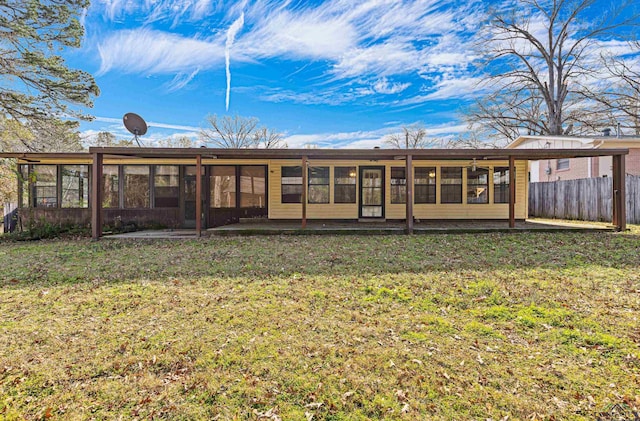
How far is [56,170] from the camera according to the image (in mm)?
11414

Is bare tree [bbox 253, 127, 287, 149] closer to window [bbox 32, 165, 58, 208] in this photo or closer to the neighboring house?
the neighboring house

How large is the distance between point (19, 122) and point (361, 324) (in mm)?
14282

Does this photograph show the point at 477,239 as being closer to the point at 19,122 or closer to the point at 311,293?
the point at 311,293

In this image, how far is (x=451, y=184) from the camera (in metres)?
11.5

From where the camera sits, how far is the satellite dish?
1068 centimetres

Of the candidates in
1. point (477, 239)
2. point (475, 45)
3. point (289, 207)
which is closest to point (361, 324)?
point (477, 239)

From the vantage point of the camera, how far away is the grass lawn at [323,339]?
221cm

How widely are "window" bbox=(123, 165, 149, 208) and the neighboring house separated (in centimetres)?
1721

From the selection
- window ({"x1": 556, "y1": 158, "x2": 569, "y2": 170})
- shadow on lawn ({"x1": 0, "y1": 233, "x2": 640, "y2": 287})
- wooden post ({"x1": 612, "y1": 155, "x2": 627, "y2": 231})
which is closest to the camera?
shadow on lawn ({"x1": 0, "y1": 233, "x2": 640, "y2": 287})

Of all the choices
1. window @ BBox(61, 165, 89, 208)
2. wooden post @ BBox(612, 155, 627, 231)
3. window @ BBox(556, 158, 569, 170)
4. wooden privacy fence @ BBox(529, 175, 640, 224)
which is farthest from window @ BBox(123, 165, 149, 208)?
window @ BBox(556, 158, 569, 170)

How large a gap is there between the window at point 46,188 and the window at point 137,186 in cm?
233

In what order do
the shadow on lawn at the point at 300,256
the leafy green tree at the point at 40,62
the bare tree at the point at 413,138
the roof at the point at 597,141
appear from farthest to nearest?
the bare tree at the point at 413,138
the roof at the point at 597,141
the leafy green tree at the point at 40,62
the shadow on lawn at the point at 300,256

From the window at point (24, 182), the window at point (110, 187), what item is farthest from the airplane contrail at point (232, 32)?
the window at point (24, 182)

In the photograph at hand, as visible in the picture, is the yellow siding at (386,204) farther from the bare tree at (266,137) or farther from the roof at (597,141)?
the bare tree at (266,137)
